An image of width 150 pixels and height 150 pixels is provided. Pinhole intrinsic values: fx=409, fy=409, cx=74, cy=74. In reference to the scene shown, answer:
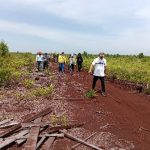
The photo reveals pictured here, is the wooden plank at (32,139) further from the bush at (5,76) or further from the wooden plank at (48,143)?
the bush at (5,76)

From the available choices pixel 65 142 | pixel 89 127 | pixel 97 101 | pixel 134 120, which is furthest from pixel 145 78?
pixel 65 142

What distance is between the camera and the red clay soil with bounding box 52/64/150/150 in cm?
1042

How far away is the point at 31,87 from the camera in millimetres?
18109

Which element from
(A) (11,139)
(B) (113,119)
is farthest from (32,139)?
(B) (113,119)

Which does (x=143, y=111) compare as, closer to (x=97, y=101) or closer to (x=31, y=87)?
(x=97, y=101)

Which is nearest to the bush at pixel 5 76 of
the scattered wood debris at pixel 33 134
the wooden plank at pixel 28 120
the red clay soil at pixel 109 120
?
the red clay soil at pixel 109 120

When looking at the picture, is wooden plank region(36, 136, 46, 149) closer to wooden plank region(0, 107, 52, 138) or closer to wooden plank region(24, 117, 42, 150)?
wooden plank region(24, 117, 42, 150)

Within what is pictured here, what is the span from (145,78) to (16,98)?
1121cm

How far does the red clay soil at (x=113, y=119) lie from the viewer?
10.4 metres

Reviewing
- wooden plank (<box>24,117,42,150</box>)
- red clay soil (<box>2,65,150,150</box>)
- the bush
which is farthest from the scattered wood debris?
the bush

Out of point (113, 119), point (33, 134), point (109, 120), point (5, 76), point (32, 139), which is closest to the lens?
point (32, 139)

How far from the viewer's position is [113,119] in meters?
12.6

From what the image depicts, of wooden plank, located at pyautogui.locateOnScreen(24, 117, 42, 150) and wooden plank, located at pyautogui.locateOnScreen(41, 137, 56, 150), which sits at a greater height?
wooden plank, located at pyautogui.locateOnScreen(24, 117, 42, 150)

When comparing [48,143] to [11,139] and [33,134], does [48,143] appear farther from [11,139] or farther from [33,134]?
[11,139]
